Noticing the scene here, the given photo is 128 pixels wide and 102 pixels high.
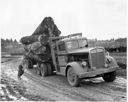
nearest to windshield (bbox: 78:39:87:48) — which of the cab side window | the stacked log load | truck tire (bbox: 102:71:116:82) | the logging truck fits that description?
the logging truck

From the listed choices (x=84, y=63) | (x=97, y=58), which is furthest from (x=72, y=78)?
(x=97, y=58)

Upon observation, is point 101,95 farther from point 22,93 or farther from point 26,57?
point 26,57

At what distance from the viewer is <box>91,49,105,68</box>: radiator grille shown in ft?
31.7

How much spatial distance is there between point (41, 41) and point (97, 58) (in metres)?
3.97

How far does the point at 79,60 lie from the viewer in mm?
10367

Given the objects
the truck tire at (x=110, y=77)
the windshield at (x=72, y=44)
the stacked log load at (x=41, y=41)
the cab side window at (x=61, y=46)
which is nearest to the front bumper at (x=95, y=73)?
the truck tire at (x=110, y=77)

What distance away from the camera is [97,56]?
974cm

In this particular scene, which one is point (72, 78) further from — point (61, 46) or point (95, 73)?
point (61, 46)

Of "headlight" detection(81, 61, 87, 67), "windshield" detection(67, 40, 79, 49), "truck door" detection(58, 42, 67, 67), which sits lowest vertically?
"headlight" detection(81, 61, 87, 67)

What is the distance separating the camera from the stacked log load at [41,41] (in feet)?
41.9

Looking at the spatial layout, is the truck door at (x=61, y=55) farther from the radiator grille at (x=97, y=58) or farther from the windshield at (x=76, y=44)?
the radiator grille at (x=97, y=58)

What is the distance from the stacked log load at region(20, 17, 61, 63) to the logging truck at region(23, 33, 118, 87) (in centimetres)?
61

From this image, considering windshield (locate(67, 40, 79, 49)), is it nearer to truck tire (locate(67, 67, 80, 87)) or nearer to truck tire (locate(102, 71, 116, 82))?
truck tire (locate(67, 67, 80, 87))

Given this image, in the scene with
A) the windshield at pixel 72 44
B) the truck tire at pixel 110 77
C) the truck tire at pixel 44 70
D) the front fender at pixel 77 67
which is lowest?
the truck tire at pixel 110 77
